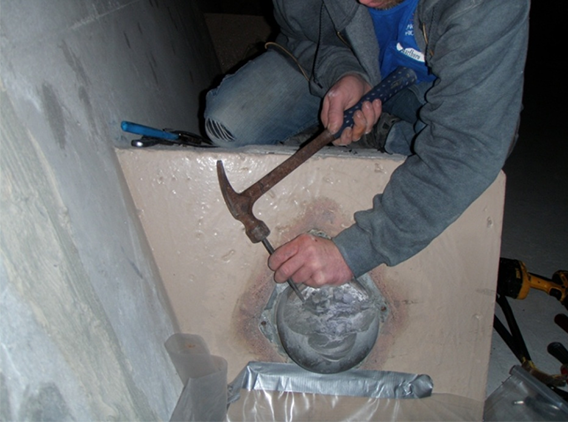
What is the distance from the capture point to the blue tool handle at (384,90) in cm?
84

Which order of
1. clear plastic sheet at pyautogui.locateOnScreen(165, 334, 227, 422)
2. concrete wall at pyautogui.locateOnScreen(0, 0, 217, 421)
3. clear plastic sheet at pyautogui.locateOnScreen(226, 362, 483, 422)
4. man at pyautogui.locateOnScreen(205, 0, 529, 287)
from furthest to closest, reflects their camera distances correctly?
clear plastic sheet at pyautogui.locateOnScreen(226, 362, 483, 422) → clear plastic sheet at pyautogui.locateOnScreen(165, 334, 227, 422) → man at pyautogui.locateOnScreen(205, 0, 529, 287) → concrete wall at pyautogui.locateOnScreen(0, 0, 217, 421)

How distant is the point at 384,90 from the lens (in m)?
0.84

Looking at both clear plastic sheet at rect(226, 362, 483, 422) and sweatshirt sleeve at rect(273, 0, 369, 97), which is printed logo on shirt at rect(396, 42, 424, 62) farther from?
clear plastic sheet at rect(226, 362, 483, 422)

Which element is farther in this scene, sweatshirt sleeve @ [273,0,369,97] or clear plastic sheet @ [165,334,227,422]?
sweatshirt sleeve @ [273,0,369,97]

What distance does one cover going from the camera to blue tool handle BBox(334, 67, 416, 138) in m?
0.84

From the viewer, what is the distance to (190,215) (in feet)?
2.75

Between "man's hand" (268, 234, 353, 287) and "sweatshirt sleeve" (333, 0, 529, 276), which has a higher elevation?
"sweatshirt sleeve" (333, 0, 529, 276)

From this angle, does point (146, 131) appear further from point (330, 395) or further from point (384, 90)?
point (330, 395)

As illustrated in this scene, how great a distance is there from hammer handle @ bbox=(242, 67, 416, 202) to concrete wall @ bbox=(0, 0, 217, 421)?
0.84 feet

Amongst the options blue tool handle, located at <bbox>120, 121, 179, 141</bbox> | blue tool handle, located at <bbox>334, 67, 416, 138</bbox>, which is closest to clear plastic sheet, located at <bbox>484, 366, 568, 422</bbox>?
blue tool handle, located at <bbox>334, 67, 416, 138</bbox>

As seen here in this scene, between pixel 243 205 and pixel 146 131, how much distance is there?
0.25 meters

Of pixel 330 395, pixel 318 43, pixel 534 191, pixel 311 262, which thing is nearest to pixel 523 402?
pixel 330 395

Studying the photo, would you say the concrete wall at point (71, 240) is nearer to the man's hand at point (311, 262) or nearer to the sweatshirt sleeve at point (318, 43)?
the man's hand at point (311, 262)

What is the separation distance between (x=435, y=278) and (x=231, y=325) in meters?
0.44
